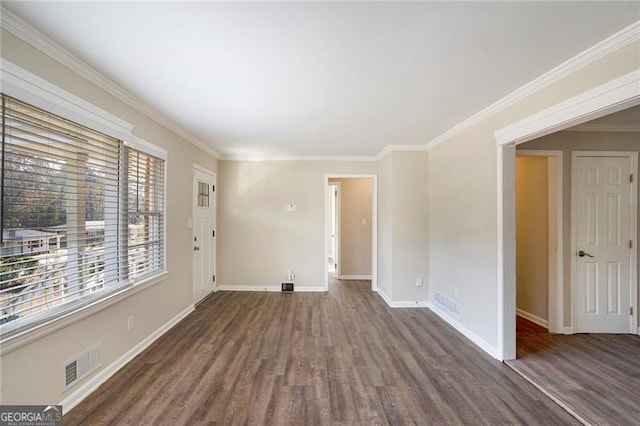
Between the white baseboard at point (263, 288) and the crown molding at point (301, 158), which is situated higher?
the crown molding at point (301, 158)

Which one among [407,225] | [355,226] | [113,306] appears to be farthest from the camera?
[355,226]

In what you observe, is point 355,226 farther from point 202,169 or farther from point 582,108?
point 582,108

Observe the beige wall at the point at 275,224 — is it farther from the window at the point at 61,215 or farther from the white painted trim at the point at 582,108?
the white painted trim at the point at 582,108

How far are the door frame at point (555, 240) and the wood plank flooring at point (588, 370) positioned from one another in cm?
24

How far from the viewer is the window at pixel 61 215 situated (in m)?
1.49

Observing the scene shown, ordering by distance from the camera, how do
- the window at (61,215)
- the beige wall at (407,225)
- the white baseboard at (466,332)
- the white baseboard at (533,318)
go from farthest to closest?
the beige wall at (407,225), the white baseboard at (533,318), the white baseboard at (466,332), the window at (61,215)

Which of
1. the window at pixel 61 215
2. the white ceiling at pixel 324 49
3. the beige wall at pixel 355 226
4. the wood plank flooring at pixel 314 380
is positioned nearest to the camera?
the white ceiling at pixel 324 49

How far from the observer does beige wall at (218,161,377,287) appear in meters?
4.83

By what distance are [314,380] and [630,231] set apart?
13.0 ft

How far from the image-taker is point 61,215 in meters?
1.80

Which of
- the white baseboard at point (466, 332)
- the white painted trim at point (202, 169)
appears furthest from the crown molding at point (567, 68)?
the white painted trim at point (202, 169)

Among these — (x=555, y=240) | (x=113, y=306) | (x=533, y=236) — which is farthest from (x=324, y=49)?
(x=533, y=236)

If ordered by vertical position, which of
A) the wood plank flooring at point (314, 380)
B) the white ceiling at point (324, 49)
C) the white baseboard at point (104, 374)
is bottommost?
the wood plank flooring at point (314, 380)

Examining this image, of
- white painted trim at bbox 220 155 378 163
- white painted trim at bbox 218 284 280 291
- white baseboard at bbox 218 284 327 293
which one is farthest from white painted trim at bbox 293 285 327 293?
white painted trim at bbox 220 155 378 163
